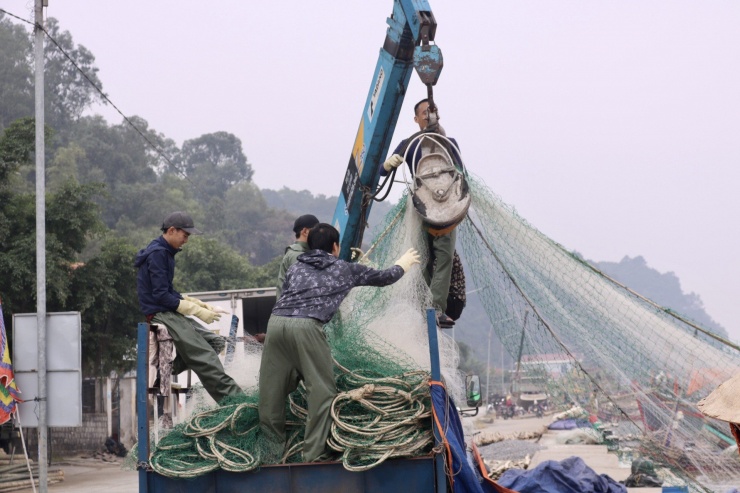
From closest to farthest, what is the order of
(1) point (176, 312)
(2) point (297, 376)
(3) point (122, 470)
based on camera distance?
(2) point (297, 376) → (1) point (176, 312) → (3) point (122, 470)

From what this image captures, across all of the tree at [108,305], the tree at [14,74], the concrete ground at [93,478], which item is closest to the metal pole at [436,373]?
the concrete ground at [93,478]

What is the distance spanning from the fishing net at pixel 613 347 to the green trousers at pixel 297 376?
1736 millimetres

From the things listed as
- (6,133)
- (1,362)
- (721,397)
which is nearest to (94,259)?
(6,133)

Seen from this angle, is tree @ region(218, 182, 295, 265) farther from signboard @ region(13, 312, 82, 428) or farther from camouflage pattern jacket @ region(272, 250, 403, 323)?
camouflage pattern jacket @ region(272, 250, 403, 323)

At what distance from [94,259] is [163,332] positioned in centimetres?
1512

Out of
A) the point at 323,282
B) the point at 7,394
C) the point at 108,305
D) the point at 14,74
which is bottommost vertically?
the point at 108,305

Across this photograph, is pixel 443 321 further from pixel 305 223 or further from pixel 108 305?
pixel 108 305

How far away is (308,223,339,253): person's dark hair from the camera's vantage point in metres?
5.39

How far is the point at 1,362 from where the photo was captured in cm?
1034

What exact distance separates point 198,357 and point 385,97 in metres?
2.27

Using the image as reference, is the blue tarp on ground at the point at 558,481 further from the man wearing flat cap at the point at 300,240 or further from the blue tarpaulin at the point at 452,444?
the man wearing flat cap at the point at 300,240

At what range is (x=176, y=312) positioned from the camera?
5.85 meters

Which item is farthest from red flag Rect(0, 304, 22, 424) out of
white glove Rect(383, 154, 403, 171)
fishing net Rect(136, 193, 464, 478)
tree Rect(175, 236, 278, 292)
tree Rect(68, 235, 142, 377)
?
tree Rect(175, 236, 278, 292)

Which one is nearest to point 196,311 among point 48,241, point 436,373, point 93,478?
point 436,373
